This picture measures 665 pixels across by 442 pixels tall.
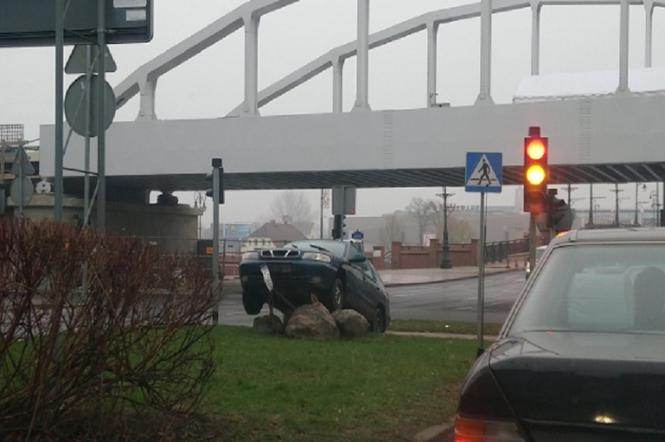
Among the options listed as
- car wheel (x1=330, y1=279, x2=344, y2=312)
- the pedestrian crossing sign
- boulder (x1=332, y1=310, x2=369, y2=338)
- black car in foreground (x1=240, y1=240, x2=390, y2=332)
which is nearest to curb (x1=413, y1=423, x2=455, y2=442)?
the pedestrian crossing sign

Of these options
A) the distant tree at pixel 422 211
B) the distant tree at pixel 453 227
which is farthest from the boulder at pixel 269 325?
the distant tree at pixel 422 211

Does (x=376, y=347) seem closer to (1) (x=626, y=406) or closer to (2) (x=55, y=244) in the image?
(2) (x=55, y=244)

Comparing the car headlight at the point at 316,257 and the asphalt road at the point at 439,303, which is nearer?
the car headlight at the point at 316,257

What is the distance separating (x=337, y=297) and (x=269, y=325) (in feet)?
5.02

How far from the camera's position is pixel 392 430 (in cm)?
790

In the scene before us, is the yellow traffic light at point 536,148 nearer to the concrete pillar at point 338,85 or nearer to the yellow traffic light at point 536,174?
the yellow traffic light at point 536,174

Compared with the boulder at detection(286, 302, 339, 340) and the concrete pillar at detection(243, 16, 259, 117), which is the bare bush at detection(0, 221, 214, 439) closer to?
the boulder at detection(286, 302, 339, 340)

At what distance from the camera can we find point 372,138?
32.5 m

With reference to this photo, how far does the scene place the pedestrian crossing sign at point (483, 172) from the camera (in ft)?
44.0

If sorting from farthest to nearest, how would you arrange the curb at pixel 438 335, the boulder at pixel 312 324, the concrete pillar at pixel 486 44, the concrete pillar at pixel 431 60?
the concrete pillar at pixel 431 60, the concrete pillar at pixel 486 44, the curb at pixel 438 335, the boulder at pixel 312 324

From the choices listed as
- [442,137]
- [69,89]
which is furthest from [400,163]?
[69,89]

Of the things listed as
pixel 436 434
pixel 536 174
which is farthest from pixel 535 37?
pixel 436 434

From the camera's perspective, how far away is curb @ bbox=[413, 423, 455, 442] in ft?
25.6

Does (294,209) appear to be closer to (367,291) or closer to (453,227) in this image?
(453,227)
